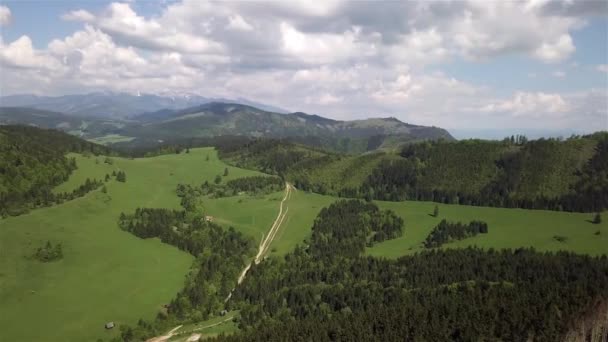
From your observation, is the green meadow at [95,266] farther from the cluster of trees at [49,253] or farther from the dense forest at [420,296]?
the dense forest at [420,296]

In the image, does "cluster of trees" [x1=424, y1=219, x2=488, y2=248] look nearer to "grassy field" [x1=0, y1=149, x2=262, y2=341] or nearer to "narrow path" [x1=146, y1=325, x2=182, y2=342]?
"grassy field" [x1=0, y1=149, x2=262, y2=341]

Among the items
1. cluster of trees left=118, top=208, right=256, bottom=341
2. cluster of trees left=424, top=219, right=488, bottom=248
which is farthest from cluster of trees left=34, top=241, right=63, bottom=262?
cluster of trees left=424, top=219, right=488, bottom=248

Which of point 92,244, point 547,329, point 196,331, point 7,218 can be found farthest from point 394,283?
point 7,218

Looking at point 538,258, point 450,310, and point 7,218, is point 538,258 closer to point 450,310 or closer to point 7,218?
point 450,310

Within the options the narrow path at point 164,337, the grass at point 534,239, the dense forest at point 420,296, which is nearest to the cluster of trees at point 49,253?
the narrow path at point 164,337

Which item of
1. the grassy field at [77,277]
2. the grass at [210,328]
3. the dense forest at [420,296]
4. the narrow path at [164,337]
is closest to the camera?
the dense forest at [420,296]
